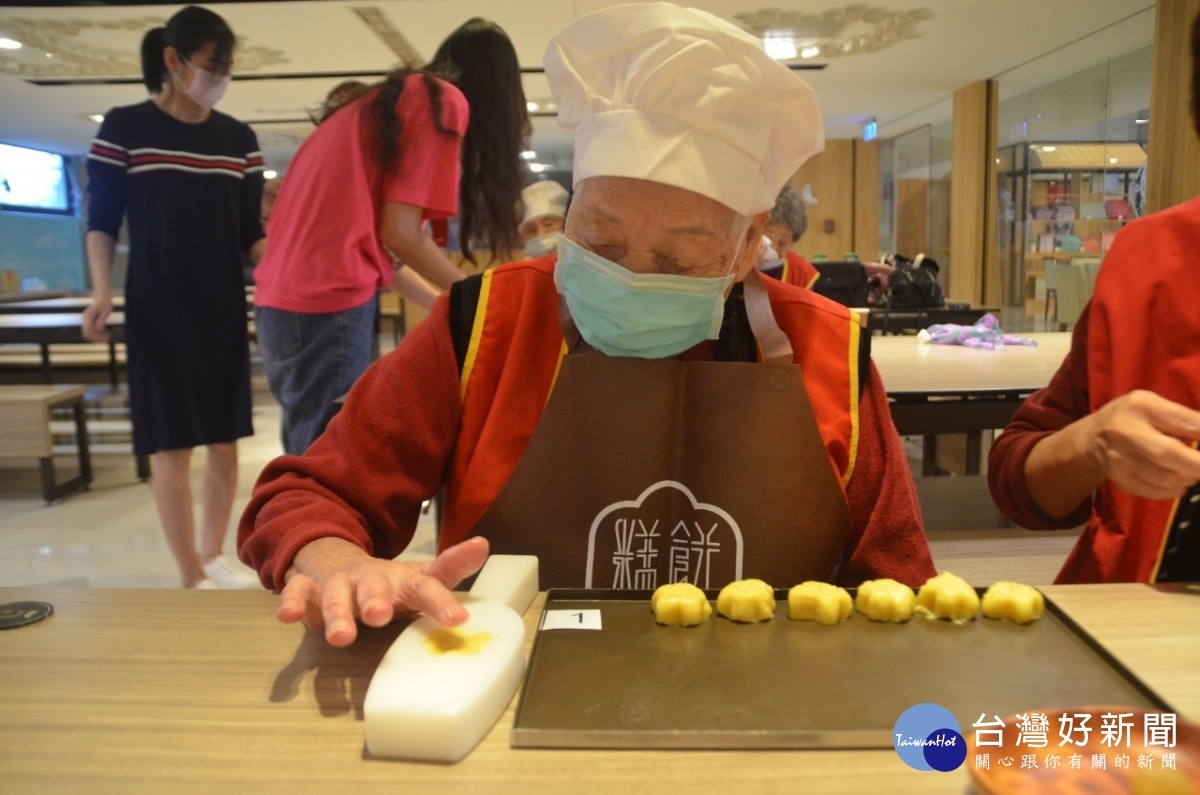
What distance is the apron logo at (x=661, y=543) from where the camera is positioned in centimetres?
117

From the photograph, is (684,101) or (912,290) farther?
(912,290)

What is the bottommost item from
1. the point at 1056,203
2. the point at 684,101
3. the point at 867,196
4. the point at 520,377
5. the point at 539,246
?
the point at 520,377

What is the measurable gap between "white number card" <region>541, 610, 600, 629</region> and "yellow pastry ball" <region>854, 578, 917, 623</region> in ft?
0.87

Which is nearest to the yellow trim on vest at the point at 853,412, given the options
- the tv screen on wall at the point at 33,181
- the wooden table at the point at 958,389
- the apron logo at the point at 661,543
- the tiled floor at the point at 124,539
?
the apron logo at the point at 661,543

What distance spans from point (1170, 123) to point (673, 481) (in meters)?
5.01

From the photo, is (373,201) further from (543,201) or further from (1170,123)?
Answer: (1170,123)

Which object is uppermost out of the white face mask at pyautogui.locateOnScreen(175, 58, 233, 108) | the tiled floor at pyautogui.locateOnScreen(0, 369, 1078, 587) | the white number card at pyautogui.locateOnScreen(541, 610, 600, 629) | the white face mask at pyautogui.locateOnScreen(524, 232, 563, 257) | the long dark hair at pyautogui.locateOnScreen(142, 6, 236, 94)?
the long dark hair at pyautogui.locateOnScreen(142, 6, 236, 94)

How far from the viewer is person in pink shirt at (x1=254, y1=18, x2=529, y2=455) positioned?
2.20 metres

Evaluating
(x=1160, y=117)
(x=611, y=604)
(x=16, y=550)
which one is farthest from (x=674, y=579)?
(x=1160, y=117)

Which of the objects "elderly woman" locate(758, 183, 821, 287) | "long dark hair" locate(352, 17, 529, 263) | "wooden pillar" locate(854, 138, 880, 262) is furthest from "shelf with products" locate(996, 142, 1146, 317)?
"long dark hair" locate(352, 17, 529, 263)

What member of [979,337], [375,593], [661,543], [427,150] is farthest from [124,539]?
[979,337]

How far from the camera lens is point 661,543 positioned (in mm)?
1185

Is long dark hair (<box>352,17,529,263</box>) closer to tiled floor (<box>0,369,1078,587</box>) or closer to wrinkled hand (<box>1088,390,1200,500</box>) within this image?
tiled floor (<box>0,369,1078,587</box>)

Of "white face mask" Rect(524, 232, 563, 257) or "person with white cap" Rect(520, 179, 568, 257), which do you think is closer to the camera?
"white face mask" Rect(524, 232, 563, 257)
